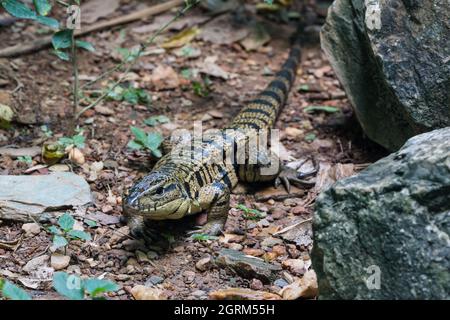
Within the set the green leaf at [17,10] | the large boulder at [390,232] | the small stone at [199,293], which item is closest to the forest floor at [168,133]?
the small stone at [199,293]

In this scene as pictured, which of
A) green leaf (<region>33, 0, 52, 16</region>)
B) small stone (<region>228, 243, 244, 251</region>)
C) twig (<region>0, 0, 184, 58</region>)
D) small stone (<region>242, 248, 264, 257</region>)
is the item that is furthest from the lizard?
twig (<region>0, 0, 184, 58</region>)

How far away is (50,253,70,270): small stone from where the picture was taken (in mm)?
5008

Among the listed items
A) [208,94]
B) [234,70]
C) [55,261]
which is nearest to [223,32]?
[234,70]

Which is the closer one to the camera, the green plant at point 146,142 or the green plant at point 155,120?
the green plant at point 146,142

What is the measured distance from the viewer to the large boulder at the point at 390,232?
3.79 m

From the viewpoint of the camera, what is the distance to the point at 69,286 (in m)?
4.10

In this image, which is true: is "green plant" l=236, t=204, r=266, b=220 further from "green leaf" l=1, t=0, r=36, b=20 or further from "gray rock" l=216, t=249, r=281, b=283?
"green leaf" l=1, t=0, r=36, b=20

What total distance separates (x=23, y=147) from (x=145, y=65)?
8.17ft

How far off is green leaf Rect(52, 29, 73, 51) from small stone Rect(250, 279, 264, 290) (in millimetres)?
2853

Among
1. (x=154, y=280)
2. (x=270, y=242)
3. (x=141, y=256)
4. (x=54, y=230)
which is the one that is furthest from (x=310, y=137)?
(x=54, y=230)

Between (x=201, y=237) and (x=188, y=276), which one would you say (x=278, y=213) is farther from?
(x=188, y=276)

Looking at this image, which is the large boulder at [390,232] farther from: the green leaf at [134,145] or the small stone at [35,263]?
the green leaf at [134,145]

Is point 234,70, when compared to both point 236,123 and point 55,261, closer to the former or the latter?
point 236,123

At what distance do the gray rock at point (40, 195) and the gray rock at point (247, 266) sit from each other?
1.49 meters
